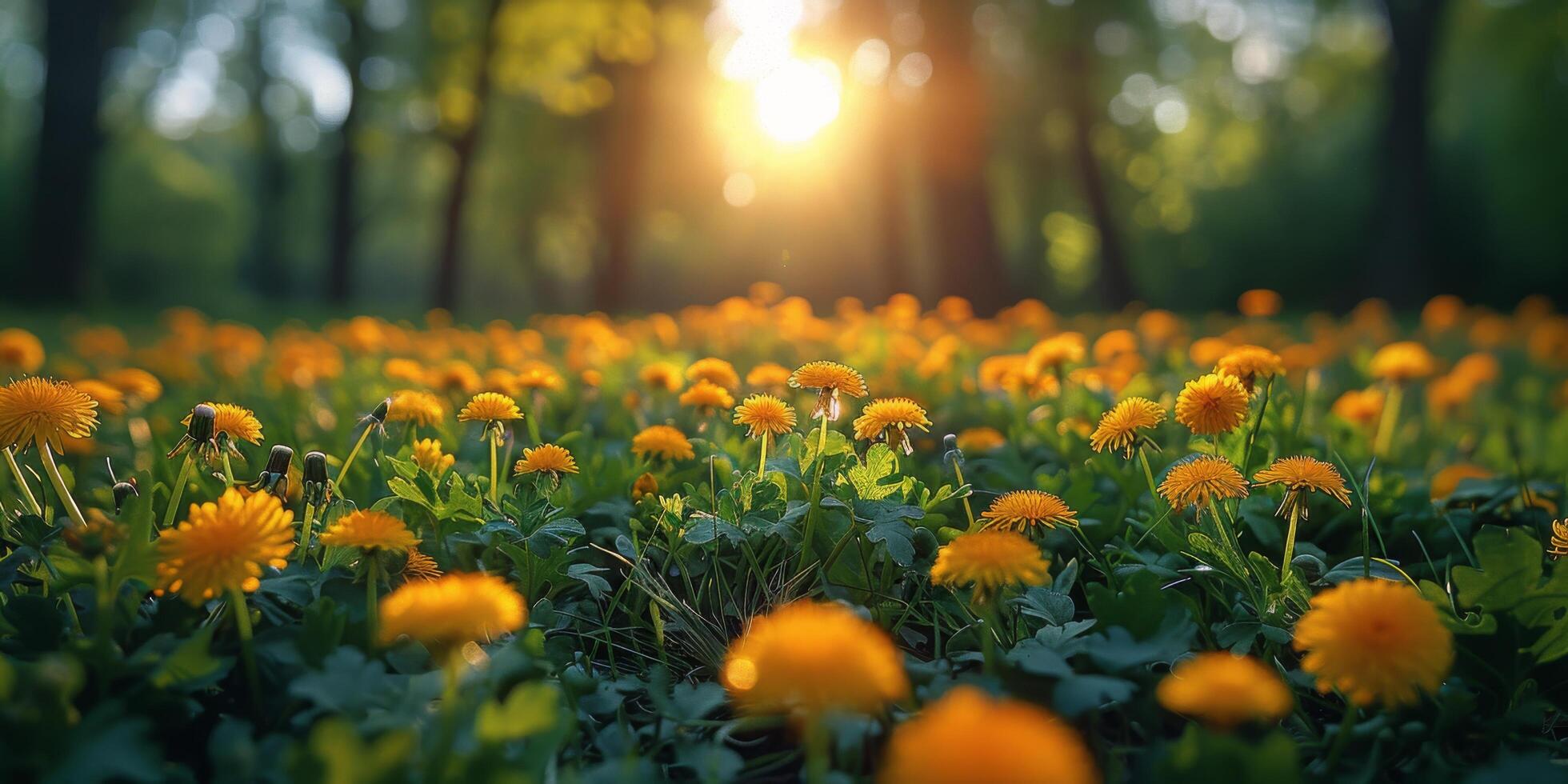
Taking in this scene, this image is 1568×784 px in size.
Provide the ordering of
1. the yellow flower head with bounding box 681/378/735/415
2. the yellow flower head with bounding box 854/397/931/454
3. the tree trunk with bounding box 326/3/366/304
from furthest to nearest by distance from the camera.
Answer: the tree trunk with bounding box 326/3/366/304 → the yellow flower head with bounding box 681/378/735/415 → the yellow flower head with bounding box 854/397/931/454

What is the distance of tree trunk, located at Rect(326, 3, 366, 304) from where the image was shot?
1581 centimetres

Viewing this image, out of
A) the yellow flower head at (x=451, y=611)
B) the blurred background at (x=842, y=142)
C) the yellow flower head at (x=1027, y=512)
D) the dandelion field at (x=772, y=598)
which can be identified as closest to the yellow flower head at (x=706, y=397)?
the dandelion field at (x=772, y=598)

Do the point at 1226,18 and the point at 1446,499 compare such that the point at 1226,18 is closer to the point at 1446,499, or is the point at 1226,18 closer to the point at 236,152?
the point at 1446,499

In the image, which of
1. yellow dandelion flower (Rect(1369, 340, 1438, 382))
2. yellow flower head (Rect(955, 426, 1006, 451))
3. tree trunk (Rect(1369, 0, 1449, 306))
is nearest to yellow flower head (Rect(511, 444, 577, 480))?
yellow flower head (Rect(955, 426, 1006, 451))

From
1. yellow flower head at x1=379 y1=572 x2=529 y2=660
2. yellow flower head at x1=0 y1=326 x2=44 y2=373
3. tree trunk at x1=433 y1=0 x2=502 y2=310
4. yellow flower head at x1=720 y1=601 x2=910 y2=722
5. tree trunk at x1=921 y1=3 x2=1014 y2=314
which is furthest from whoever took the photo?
tree trunk at x1=433 y1=0 x2=502 y2=310

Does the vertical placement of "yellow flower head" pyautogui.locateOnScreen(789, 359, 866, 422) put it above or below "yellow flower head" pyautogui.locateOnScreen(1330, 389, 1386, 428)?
above

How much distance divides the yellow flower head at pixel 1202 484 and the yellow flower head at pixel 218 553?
1.20 meters

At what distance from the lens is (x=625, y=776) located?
0.96m

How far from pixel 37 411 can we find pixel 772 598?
3.66 ft

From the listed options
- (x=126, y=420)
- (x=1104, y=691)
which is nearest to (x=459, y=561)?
(x=1104, y=691)

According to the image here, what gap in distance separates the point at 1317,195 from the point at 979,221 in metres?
11.2

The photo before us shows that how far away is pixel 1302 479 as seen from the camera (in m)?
1.40

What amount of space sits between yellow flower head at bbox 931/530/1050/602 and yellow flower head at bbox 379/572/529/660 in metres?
0.51

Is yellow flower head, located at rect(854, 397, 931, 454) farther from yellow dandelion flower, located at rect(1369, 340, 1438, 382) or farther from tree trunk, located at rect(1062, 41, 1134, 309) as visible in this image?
tree trunk, located at rect(1062, 41, 1134, 309)
